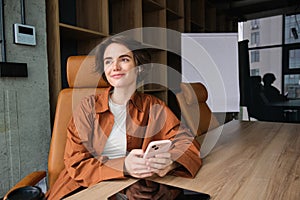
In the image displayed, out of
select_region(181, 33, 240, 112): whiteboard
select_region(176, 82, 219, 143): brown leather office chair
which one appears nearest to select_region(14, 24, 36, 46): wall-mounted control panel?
select_region(176, 82, 219, 143): brown leather office chair

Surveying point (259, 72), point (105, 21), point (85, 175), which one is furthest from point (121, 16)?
point (259, 72)

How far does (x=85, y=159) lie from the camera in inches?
37.1

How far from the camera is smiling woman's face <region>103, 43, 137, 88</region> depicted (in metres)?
1.09

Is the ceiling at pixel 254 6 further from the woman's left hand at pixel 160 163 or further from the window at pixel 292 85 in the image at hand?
the woman's left hand at pixel 160 163

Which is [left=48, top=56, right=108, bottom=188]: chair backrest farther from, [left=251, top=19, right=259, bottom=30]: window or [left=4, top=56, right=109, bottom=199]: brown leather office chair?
[left=251, top=19, right=259, bottom=30]: window

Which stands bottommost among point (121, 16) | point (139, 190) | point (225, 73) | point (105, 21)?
point (139, 190)

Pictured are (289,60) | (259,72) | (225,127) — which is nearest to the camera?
(225,127)

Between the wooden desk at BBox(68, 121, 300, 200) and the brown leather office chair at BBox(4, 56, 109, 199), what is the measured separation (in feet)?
1.61

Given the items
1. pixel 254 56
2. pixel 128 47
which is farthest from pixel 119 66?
pixel 254 56

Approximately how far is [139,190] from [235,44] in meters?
3.26

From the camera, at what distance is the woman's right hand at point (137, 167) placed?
84 centimetres

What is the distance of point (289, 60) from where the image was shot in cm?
575

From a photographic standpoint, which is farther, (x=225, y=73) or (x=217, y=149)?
(x=225, y=73)

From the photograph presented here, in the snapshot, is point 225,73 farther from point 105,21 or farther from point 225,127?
point 105,21
